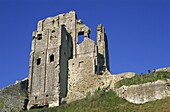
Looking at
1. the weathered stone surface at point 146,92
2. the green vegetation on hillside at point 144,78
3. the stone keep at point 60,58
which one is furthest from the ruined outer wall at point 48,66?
the weathered stone surface at point 146,92

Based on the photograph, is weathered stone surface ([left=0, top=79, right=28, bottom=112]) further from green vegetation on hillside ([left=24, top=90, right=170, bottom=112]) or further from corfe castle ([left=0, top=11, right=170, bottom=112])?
green vegetation on hillside ([left=24, top=90, right=170, bottom=112])

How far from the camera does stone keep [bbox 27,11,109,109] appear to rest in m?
29.0

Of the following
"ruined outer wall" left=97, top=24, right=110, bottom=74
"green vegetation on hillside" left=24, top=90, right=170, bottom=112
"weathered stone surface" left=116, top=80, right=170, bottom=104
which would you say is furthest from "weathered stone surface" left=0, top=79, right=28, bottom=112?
"weathered stone surface" left=116, top=80, right=170, bottom=104

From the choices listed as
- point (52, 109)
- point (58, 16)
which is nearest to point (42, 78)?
point (52, 109)

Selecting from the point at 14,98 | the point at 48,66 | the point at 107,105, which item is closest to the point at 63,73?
the point at 48,66

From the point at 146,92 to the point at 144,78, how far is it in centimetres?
164

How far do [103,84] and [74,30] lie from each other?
26.9 feet

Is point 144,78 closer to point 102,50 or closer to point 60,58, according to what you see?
point 102,50

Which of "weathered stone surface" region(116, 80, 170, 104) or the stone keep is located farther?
the stone keep

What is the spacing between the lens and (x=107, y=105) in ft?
78.4

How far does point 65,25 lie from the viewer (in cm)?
3419

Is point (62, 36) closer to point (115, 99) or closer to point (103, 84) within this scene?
point (103, 84)

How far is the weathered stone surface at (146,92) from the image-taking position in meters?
23.4

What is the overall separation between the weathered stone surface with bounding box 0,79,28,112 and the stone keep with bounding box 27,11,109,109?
2.23ft
